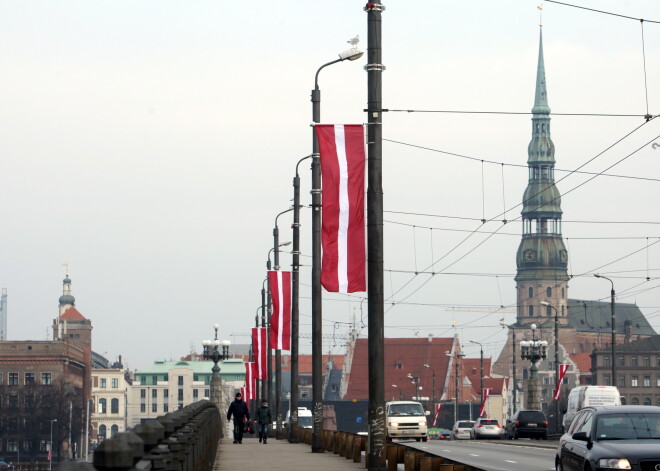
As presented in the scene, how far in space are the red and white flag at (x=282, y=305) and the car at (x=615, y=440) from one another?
21.7 metres

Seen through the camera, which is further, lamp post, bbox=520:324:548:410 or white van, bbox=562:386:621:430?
lamp post, bbox=520:324:548:410

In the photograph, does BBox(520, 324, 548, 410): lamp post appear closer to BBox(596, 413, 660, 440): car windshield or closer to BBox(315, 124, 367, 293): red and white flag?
BBox(315, 124, 367, 293): red and white flag

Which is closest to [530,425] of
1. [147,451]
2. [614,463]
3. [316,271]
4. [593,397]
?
[593,397]

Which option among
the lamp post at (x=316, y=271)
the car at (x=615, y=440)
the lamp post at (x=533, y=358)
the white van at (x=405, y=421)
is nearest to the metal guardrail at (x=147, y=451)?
the car at (x=615, y=440)

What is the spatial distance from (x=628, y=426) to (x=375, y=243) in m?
4.43

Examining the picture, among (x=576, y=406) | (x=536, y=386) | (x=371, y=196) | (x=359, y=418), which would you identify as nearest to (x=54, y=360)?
(x=359, y=418)

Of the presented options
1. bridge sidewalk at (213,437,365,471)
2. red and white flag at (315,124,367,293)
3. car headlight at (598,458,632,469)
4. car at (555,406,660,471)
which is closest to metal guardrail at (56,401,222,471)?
car headlight at (598,458,632,469)

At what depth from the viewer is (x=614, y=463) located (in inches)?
671

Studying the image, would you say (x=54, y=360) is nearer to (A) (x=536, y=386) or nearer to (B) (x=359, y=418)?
(B) (x=359, y=418)

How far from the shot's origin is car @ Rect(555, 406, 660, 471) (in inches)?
671

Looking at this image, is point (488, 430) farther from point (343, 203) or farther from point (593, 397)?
point (343, 203)

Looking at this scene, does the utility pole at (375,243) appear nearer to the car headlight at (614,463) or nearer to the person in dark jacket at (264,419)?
the car headlight at (614,463)

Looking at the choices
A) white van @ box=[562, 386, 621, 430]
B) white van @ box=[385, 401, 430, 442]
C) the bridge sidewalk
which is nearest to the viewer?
the bridge sidewalk

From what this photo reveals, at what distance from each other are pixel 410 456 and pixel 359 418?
173 meters
